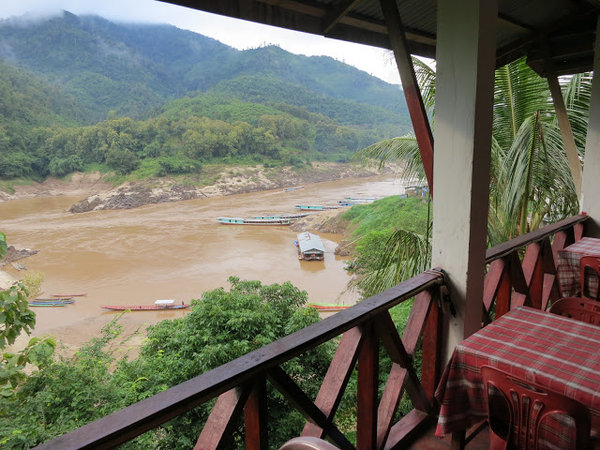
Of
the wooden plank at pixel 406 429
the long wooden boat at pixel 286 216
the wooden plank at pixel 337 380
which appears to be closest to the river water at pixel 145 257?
the long wooden boat at pixel 286 216

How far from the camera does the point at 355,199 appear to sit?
3122 centimetres

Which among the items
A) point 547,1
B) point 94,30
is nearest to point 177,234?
point 547,1

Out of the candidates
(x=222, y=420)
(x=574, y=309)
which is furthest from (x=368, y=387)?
(x=574, y=309)

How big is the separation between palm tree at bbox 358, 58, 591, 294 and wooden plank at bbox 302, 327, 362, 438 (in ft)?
7.56

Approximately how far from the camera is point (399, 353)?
1.26 m

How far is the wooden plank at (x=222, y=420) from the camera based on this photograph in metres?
0.70

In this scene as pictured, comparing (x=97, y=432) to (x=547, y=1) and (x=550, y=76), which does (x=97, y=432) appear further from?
(x=550, y=76)

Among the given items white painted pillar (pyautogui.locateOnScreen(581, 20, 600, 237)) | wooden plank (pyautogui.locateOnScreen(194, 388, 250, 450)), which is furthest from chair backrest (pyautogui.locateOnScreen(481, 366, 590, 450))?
white painted pillar (pyautogui.locateOnScreen(581, 20, 600, 237))

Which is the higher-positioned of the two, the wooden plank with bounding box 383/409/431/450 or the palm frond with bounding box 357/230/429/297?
the palm frond with bounding box 357/230/429/297

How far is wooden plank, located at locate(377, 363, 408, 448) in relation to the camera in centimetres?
128

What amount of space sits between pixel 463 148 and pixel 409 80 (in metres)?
0.42

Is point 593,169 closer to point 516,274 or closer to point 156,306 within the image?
point 516,274

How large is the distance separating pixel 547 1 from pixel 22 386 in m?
7.99

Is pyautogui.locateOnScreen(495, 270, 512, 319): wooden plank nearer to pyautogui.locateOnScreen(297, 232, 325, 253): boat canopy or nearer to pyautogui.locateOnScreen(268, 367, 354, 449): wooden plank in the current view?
pyautogui.locateOnScreen(268, 367, 354, 449): wooden plank
